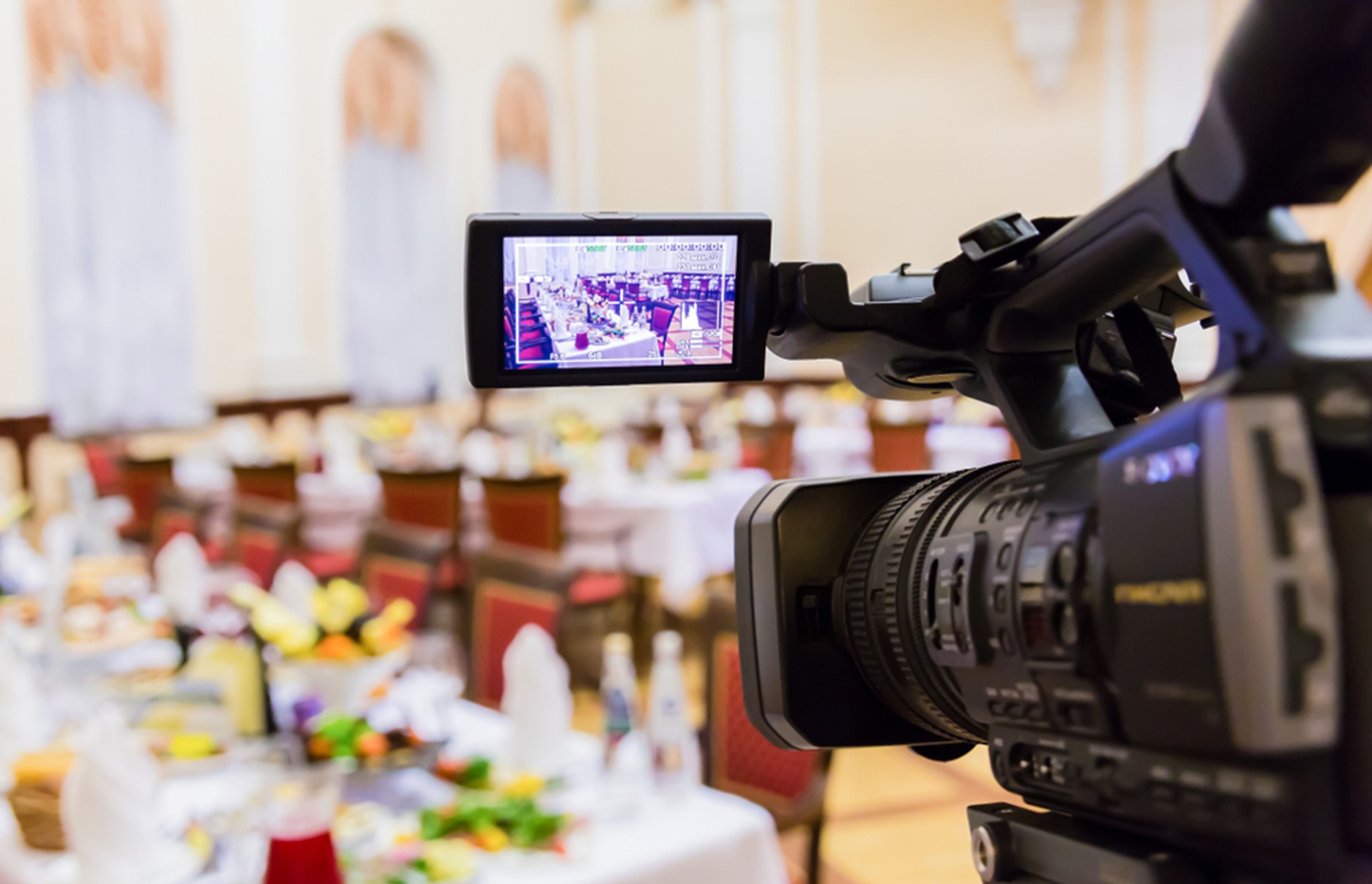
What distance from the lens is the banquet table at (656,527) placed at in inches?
166

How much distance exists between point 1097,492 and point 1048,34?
28.9 feet

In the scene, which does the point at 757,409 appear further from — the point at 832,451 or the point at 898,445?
the point at 898,445

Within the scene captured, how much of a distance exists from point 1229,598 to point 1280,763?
0.06 m

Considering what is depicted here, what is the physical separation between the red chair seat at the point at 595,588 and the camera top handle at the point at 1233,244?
320cm

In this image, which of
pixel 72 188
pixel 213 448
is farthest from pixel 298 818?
pixel 72 188

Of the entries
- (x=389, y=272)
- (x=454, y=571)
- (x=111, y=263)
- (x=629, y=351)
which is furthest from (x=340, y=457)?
(x=629, y=351)

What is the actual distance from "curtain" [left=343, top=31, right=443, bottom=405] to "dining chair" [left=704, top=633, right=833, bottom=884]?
6196 millimetres

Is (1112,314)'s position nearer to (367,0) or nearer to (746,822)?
(746,822)

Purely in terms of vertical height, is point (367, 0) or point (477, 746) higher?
point (367, 0)

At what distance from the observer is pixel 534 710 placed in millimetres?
1783

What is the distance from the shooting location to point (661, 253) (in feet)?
2.19

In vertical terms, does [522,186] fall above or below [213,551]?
above

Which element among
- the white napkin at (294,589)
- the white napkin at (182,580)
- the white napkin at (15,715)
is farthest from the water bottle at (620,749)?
the white napkin at (182,580)

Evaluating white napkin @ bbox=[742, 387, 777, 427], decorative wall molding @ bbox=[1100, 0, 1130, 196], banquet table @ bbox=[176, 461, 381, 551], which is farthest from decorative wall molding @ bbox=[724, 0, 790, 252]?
banquet table @ bbox=[176, 461, 381, 551]
